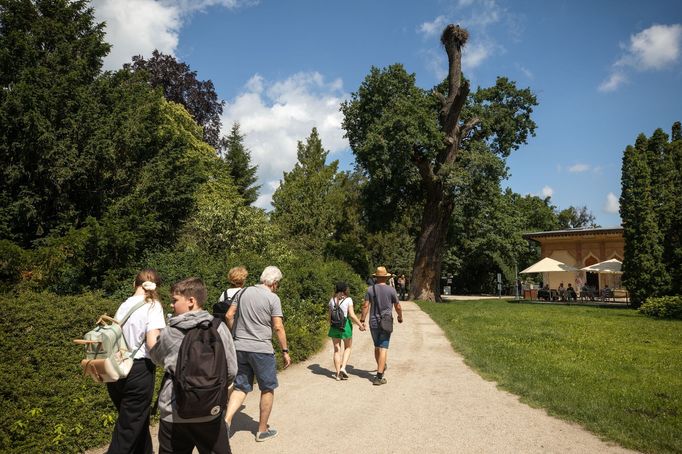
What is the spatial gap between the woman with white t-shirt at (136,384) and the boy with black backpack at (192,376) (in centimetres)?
50

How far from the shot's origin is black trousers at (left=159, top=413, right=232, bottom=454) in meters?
3.33

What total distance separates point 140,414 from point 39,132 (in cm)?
1314

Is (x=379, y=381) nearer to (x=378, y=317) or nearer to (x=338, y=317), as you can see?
(x=378, y=317)

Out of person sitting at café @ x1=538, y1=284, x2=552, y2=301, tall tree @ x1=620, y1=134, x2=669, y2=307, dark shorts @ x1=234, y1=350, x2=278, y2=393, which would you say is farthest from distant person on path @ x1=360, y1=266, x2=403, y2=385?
person sitting at café @ x1=538, y1=284, x2=552, y2=301

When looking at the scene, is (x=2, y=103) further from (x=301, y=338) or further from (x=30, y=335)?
(x=30, y=335)

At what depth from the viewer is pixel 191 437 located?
3.35 metres

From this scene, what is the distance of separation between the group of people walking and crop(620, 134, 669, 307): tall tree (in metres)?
23.4

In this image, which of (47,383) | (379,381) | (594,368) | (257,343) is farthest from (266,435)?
(594,368)

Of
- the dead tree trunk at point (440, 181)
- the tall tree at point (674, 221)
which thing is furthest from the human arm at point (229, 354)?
the tall tree at point (674, 221)

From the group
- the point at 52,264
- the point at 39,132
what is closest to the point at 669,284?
the point at 52,264

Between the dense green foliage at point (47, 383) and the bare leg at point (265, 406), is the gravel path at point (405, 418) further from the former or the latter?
the dense green foliage at point (47, 383)

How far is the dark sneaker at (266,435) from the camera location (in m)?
5.30

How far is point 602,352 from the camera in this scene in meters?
10.9

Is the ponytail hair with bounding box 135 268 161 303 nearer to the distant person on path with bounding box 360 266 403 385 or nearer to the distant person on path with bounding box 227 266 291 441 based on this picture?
the distant person on path with bounding box 227 266 291 441
